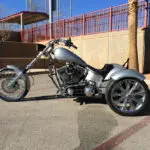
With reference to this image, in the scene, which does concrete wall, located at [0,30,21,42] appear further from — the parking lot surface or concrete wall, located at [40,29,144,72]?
the parking lot surface

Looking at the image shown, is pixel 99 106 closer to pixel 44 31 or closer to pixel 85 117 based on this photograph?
pixel 85 117

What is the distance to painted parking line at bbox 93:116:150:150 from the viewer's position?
3494 mm

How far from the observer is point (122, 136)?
3857 millimetres

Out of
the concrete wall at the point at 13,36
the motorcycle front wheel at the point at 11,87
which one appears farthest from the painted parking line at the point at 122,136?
the concrete wall at the point at 13,36

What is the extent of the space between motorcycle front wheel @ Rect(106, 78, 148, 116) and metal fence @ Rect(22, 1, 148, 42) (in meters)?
6.83

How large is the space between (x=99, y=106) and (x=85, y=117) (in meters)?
0.85

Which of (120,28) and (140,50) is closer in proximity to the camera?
(140,50)

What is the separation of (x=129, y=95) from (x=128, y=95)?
18 mm

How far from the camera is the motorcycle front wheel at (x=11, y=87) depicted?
6.01 m

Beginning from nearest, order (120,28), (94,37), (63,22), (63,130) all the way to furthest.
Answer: (63,130), (120,28), (94,37), (63,22)

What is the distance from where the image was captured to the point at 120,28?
1284cm

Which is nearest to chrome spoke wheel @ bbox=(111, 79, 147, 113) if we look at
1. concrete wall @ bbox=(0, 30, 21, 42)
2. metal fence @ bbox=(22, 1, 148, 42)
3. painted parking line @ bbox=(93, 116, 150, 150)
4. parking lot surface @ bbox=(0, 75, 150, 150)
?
parking lot surface @ bbox=(0, 75, 150, 150)

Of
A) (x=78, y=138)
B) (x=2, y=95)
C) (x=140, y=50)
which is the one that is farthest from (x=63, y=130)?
(x=140, y=50)

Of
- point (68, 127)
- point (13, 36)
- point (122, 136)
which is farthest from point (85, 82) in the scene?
point (13, 36)
